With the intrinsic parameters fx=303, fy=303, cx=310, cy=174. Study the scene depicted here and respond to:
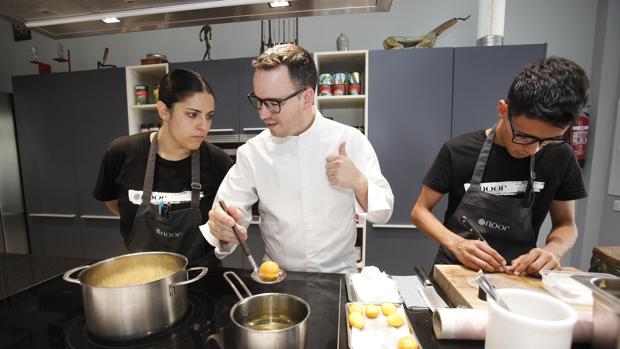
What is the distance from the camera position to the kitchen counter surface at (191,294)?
0.66 meters

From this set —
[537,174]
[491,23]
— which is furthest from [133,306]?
[491,23]

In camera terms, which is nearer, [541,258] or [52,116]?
[541,258]

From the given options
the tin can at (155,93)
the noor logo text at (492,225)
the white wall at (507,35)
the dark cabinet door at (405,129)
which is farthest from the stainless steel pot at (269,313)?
the white wall at (507,35)

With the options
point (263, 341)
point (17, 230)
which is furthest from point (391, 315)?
point (17, 230)

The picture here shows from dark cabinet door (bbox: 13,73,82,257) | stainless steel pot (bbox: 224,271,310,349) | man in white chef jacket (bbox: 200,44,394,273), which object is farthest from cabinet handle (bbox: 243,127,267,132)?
stainless steel pot (bbox: 224,271,310,349)

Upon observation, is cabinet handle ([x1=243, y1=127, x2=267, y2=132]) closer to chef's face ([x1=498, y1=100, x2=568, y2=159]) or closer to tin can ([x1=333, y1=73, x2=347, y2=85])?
tin can ([x1=333, y1=73, x2=347, y2=85])

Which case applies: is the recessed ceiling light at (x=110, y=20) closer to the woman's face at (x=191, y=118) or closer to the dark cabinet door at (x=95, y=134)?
the woman's face at (x=191, y=118)

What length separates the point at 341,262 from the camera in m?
1.21

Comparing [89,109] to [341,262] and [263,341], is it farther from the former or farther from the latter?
[263,341]

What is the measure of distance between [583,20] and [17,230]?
557cm

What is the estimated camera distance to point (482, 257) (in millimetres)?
937

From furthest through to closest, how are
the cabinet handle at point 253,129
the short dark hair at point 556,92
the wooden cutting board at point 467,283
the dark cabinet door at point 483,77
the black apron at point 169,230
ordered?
the cabinet handle at point 253,129, the dark cabinet door at point 483,77, the black apron at point 169,230, the short dark hair at point 556,92, the wooden cutting board at point 467,283

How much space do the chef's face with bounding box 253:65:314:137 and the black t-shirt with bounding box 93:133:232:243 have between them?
0.44 m

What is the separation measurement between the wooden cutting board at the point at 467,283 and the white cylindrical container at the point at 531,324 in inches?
6.9
